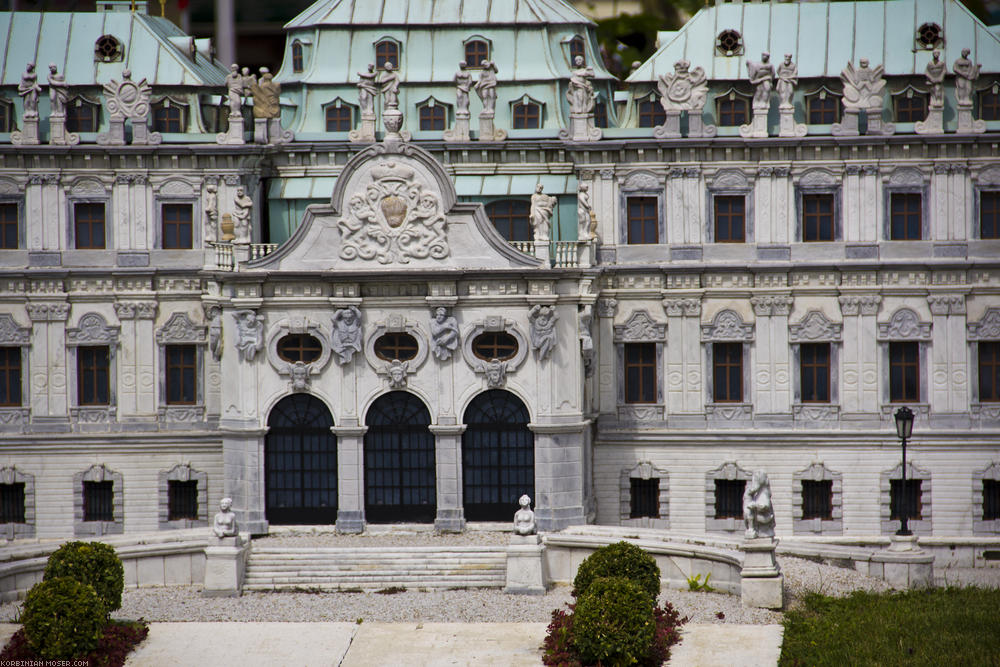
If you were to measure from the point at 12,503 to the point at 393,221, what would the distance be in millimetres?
19729

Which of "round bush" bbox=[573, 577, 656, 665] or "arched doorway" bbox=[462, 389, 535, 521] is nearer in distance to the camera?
"round bush" bbox=[573, 577, 656, 665]

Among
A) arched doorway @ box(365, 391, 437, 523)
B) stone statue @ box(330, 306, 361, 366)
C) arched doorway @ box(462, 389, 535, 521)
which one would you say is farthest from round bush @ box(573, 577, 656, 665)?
stone statue @ box(330, 306, 361, 366)

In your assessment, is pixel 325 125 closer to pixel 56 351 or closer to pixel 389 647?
pixel 56 351

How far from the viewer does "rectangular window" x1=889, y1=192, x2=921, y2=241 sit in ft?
208

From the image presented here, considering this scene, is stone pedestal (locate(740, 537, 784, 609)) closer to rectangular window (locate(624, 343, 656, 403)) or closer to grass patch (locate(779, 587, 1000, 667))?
grass patch (locate(779, 587, 1000, 667))

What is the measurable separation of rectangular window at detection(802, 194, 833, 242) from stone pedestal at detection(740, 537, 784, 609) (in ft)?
57.6

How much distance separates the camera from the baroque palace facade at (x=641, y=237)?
6331 cm

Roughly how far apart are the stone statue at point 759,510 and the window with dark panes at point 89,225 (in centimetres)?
2836

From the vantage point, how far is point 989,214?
63375mm

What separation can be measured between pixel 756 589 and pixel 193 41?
34084 mm

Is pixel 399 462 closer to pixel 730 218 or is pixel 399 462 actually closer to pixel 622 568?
pixel 622 568

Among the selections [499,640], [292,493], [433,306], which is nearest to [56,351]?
[292,493]

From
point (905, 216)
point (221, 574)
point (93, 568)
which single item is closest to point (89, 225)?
point (221, 574)

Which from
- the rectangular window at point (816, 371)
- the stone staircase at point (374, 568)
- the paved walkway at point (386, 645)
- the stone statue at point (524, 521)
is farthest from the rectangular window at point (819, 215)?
the paved walkway at point (386, 645)
